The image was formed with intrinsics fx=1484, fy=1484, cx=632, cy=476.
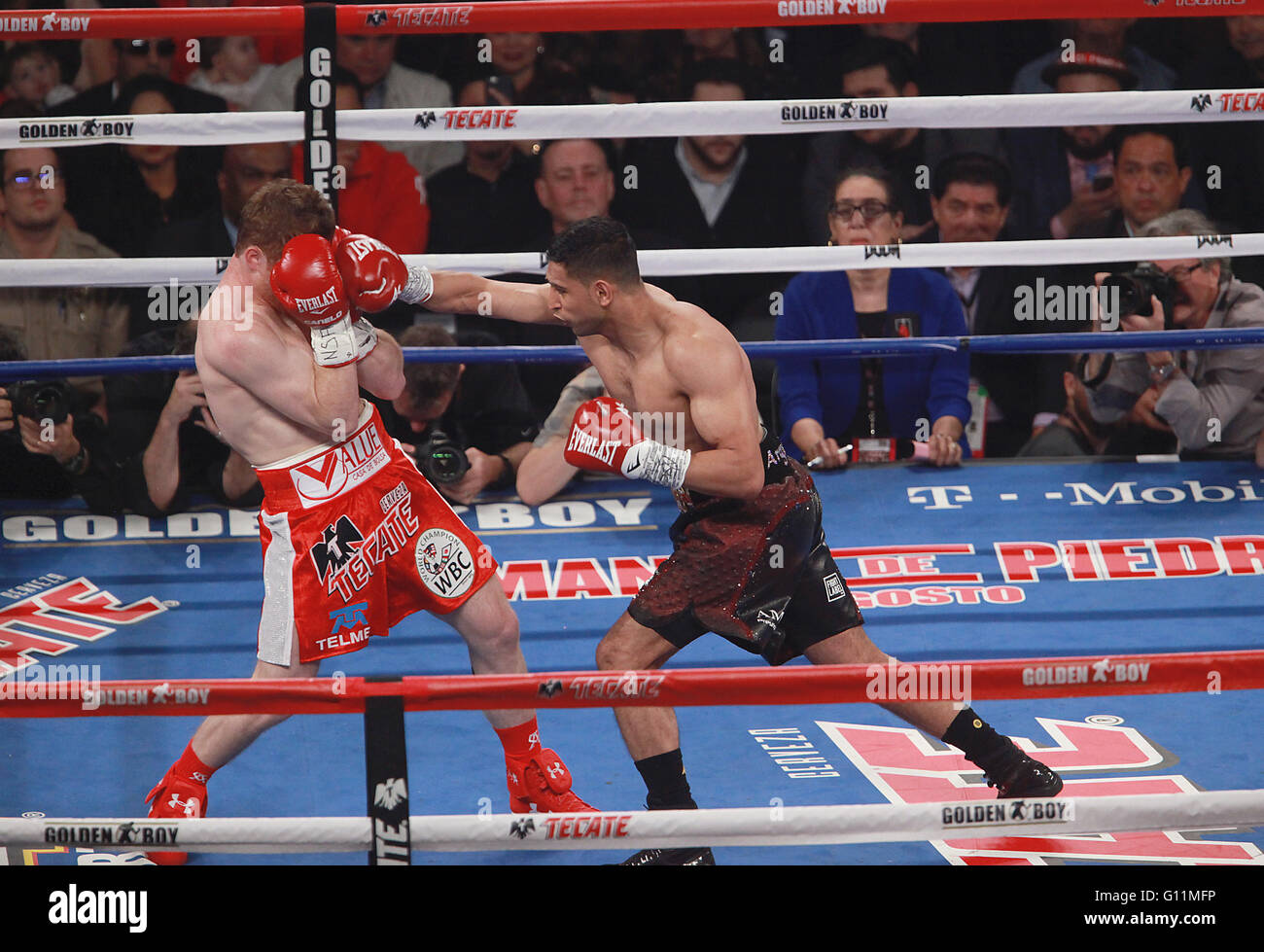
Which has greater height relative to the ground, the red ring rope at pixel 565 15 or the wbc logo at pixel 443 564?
the red ring rope at pixel 565 15

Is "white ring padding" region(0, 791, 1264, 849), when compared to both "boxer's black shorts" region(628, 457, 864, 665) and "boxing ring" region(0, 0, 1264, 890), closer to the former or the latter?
"boxing ring" region(0, 0, 1264, 890)

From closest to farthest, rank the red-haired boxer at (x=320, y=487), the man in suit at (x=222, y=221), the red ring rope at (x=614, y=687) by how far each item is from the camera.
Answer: the red ring rope at (x=614, y=687) < the red-haired boxer at (x=320, y=487) < the man in suit at (x=222, y=221)

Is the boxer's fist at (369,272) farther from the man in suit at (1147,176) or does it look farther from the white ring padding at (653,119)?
the man in suit at (1147,176)

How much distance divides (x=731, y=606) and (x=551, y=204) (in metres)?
2.08

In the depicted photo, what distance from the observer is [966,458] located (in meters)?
4.76

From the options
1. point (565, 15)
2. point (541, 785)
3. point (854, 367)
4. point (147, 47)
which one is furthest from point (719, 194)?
point (541, 785)

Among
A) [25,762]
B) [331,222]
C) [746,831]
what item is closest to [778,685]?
[746,831]

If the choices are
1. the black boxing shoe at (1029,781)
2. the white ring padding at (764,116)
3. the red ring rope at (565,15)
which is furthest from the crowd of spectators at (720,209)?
the black boxing shoe at (1029,781)

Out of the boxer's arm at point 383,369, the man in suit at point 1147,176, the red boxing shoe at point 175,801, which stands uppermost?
the man in suit at point 1147,176

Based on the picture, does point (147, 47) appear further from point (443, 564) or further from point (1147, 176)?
point (1147, 176)

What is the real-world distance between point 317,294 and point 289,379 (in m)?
0.22

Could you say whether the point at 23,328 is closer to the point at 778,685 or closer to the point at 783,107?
the point at 783,107

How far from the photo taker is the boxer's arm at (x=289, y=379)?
2.86 m

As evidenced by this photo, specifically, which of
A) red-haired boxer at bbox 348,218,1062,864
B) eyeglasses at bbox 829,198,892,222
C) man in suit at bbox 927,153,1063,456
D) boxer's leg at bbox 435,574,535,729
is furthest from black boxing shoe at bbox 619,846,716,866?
man in suit at bbox 927,153,1063,456
